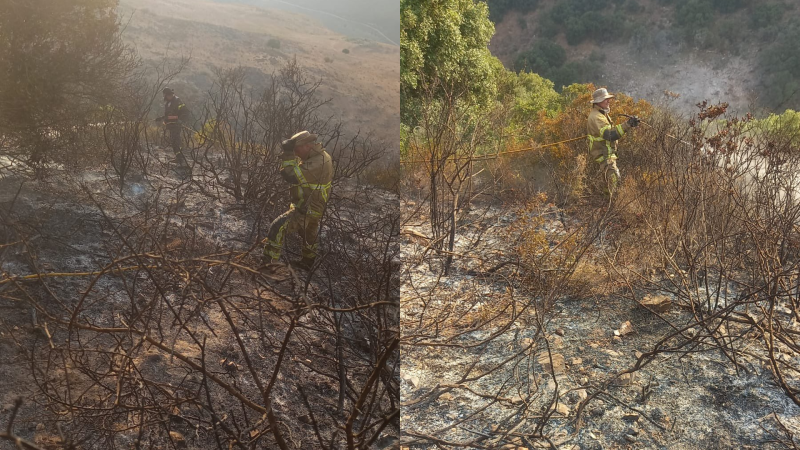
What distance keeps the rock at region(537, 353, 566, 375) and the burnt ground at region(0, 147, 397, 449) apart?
1.86 m

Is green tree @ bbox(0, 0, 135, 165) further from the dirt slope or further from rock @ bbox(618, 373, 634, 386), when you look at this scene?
the dirt slope

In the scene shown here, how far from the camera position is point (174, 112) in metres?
2.12

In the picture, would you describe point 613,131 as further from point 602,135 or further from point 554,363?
point 554,363

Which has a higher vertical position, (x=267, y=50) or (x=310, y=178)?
(x=267, y=50)

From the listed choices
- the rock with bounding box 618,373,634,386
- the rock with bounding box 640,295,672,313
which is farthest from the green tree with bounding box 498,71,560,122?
the rock with bounding box 618,373,634,386

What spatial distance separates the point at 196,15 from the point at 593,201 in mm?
5621

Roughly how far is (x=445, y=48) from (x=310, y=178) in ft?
24.1

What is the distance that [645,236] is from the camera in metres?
5.04

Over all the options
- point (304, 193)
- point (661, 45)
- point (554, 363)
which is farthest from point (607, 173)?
point (661, 45)

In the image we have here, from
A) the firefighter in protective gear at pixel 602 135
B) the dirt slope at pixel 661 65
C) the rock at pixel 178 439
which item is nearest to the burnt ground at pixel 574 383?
the rock at pixel 178 439

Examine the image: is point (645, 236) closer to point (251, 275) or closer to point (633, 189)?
point (633, 189)

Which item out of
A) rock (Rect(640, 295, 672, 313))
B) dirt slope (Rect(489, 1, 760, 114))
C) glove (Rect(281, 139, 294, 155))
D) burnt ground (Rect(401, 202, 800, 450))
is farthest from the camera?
dirt slope (Rect(489, 1, 760, 114))

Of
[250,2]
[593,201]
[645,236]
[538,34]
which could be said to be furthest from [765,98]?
[250,2]

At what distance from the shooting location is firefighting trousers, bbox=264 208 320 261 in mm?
1995
